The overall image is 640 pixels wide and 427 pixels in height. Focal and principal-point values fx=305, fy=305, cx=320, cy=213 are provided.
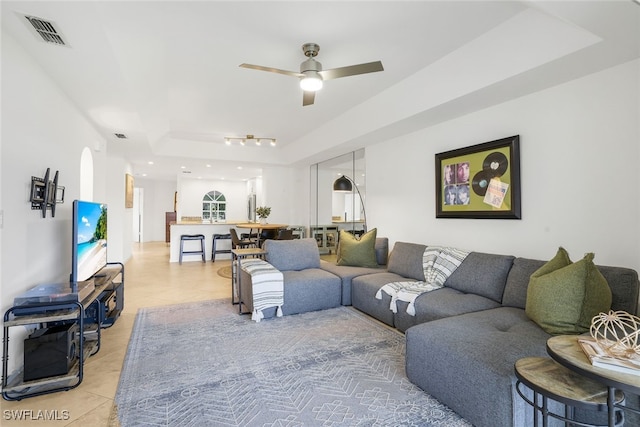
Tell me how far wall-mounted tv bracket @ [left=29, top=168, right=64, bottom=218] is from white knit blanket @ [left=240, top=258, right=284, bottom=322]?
1974 mm

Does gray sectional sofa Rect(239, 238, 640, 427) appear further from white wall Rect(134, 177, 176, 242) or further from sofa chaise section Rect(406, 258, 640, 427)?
white wall Rect(134, 177, 176, 242)

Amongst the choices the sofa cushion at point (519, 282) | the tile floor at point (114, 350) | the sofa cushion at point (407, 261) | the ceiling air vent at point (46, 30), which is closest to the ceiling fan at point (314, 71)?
the ceiling air vent at point (46, 30)

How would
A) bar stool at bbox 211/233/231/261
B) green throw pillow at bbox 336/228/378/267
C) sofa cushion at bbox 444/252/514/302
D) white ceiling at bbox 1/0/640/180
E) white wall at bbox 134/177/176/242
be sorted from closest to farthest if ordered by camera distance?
white ceiling at bbox 1/0/640/180, sofa cushion at bbox 444/252/514/302, green throw pillow at bbox 336/228/378/267, bar stool at bbox 211/233/231/261, white wall at bbox 134/177/176/242

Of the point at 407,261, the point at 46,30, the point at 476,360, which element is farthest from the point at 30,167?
the point at 407,261

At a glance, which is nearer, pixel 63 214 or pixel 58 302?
pixel 58 302

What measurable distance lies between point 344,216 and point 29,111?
4605 millimetres

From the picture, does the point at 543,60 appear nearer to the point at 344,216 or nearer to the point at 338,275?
the point at 338,275

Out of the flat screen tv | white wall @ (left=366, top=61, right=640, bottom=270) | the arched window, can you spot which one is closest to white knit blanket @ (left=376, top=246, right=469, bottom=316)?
white wall @ (left=366, top=61, right=640, bottom=270)

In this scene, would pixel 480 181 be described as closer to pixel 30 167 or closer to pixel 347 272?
pixel 347 272

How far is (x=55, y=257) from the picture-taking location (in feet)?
9.64

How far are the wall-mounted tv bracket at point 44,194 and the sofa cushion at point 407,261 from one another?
12.1ft

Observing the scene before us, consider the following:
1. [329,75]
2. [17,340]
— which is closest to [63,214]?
[17,340]

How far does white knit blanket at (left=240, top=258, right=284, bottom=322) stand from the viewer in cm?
350

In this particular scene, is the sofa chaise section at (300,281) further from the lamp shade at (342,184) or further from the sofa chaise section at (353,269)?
the lamp shade at (342,184)
